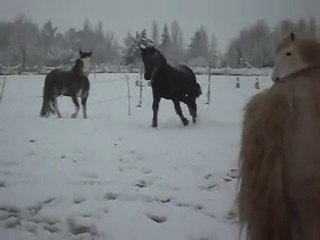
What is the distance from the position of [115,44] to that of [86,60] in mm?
118

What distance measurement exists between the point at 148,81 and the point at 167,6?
1.01 ft

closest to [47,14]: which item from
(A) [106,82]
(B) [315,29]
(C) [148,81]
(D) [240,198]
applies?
(A) [106,82]

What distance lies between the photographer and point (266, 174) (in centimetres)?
63

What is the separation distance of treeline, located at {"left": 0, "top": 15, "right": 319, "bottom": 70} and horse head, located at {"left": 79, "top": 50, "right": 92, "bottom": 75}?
0.06 ft

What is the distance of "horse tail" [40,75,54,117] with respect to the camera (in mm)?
1571

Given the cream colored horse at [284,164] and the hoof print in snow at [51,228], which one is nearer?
the cream colored horse at [284,164]

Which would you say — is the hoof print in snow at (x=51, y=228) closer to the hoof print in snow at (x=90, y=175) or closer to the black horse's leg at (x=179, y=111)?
the hoof print in snow at (x=90, y=175)

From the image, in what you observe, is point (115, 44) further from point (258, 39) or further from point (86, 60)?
point (258, 39)

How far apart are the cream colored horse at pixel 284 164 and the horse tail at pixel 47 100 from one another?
3.45ft

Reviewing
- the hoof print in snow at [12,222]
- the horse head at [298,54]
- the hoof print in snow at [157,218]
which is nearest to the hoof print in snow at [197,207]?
the hoof print in snow at [157,218]

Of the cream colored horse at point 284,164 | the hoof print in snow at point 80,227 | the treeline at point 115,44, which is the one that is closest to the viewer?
the cream colored horse at point 284,164

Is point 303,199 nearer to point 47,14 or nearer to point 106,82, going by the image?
point 106,82

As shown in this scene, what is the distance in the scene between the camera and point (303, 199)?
2.00 ft

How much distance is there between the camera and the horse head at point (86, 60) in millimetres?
1567
